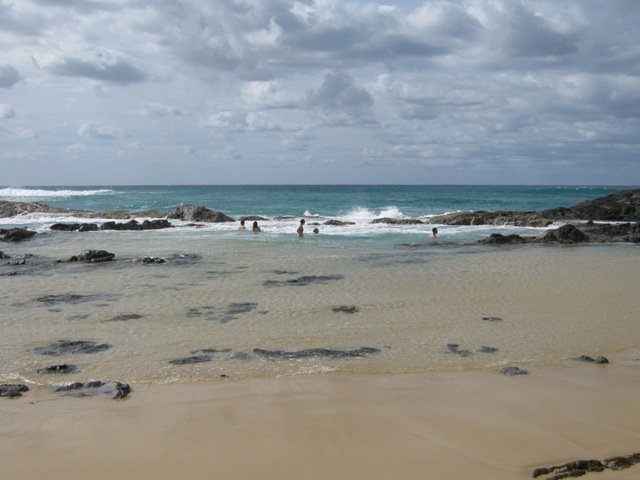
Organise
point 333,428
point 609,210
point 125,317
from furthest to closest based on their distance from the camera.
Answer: point 609,210 → point 125,317 → point 333,428

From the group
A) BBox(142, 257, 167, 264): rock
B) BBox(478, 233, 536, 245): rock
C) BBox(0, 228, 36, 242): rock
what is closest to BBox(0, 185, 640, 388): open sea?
BBox(142, 257, 167, 264): rock

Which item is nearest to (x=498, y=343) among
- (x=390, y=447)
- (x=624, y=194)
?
(x=390, y=447)

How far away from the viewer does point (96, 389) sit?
7.57 meters

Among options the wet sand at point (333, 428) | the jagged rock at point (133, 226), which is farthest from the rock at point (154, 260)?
the jagged rock at point (133, 226)

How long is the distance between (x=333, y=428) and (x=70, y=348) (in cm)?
558

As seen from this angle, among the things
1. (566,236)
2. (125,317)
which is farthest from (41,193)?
(125,317)

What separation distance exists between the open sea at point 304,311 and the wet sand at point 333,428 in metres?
0.85

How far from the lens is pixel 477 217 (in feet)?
127

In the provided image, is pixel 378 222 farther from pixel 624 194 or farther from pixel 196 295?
pixel 196 295

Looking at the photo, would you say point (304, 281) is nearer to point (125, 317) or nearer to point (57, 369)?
point (125, 317)

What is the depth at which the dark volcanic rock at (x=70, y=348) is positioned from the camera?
9328 millimetres

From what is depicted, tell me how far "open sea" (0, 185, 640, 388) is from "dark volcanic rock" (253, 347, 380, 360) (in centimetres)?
3

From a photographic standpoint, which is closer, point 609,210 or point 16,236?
point 16,236

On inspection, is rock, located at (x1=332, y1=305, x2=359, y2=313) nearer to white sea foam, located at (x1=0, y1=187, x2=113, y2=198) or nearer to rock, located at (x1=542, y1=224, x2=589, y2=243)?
rock, located at (x1=542, y1=224, x2=589, y2=243)
